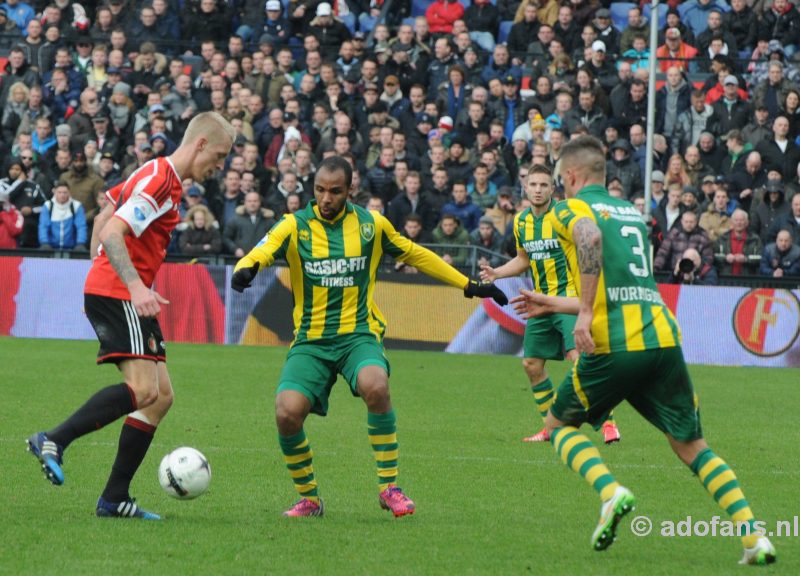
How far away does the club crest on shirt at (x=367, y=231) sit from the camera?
8336 millimetres

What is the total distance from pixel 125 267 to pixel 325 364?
1.56m

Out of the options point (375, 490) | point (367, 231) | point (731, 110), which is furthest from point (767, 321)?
point (367, 231)

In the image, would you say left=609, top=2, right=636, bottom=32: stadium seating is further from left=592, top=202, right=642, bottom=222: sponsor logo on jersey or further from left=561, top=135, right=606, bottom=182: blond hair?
left=592, top=202, right=642, bottom=222: sponsor logo on jersey

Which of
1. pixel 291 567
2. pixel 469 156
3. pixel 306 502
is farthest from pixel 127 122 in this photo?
pixel 291 567

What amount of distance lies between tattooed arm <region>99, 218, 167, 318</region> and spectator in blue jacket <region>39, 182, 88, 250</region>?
14.3 metres

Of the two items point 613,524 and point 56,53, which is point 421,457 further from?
point 56,53

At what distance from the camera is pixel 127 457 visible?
7758mm

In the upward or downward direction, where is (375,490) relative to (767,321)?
upward

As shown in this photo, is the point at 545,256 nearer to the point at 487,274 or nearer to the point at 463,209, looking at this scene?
the point at 487,274

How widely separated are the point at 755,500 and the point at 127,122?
55.4 feet

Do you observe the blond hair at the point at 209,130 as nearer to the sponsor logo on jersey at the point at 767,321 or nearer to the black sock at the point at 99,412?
the black sock at the point at 99,412

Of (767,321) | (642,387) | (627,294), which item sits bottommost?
(767,321)

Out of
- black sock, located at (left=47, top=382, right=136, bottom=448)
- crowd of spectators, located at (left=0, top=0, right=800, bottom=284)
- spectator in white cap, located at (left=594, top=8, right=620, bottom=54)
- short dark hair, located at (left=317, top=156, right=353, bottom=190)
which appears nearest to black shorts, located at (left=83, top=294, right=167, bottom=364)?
black sock, located at (left=47, top=382, right=136, bottom=448)

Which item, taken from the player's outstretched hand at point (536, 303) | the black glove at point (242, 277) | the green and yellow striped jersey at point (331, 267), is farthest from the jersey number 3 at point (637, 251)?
the black glove at point (242, 277)
